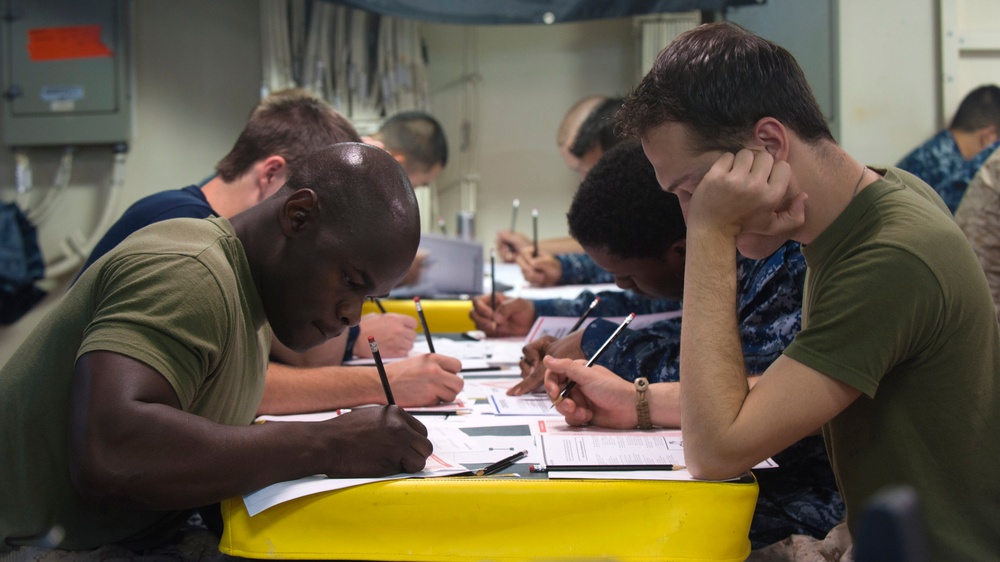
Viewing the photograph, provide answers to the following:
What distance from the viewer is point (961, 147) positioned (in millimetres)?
4125

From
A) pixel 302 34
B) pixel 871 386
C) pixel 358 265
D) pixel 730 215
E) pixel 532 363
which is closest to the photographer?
pixel 871 386

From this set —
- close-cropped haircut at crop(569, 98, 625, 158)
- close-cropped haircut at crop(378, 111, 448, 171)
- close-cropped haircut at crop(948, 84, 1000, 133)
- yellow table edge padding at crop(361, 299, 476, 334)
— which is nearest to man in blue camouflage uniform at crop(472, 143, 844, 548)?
yellow table edge padding at crop(361, 299, 476, 334)

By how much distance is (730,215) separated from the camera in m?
1.14

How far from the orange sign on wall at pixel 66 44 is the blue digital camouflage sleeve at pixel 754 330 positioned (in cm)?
378

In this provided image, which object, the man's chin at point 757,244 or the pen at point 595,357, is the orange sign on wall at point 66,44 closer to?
the pen at point 595,357

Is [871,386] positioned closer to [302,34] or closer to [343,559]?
[343,559]

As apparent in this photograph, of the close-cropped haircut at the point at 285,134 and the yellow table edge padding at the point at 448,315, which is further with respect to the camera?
the yellow table edge padding at the point at 448,315

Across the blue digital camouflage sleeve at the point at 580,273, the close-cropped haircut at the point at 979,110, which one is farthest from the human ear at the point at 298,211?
the close-cropped haircut at the point at 979,110

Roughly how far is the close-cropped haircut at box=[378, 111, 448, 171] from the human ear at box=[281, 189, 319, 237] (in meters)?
2.86

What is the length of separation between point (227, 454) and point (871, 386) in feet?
2.57

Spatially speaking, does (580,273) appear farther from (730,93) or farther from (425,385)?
(730,93)

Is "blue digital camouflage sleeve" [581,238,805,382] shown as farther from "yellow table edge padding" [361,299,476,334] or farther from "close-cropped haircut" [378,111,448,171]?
"close-cropped haircut" [378,111,448,171]

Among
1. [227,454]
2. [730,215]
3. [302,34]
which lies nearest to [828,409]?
[730,215]

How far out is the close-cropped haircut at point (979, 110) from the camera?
4.11m
